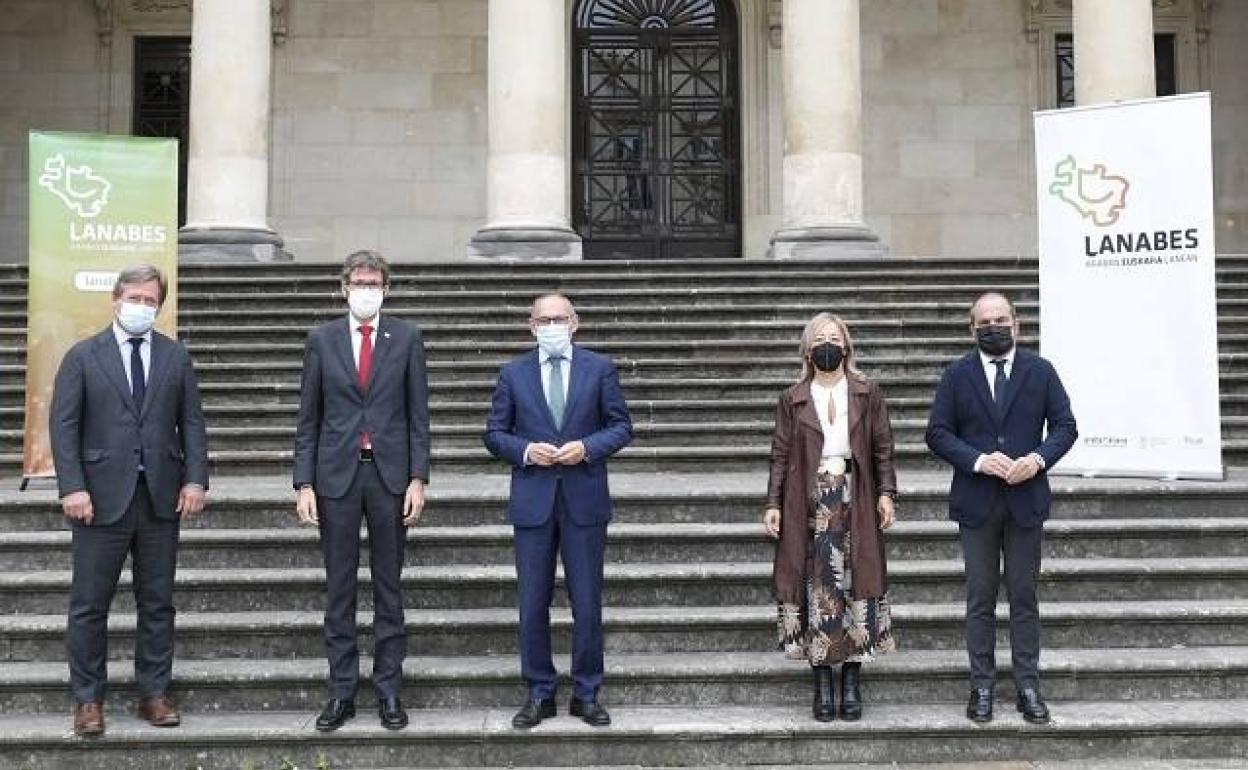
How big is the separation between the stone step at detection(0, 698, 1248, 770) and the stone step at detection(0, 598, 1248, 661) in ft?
2.22

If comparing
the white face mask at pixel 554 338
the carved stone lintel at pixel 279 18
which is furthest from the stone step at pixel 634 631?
the carved stone lintel at pixel 279 18

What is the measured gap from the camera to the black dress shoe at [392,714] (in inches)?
211

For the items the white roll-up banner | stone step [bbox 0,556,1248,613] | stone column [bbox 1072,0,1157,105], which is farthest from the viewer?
stone column [bbox 1072,0,1157,105]

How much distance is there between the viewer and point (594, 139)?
17.9m

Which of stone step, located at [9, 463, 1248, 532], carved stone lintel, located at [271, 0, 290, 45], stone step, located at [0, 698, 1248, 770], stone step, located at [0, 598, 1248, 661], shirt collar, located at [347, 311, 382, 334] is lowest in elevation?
stone step, located at [0, 698, 1248, 770]

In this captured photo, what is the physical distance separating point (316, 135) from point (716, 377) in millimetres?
10101

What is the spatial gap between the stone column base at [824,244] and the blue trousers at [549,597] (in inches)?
308

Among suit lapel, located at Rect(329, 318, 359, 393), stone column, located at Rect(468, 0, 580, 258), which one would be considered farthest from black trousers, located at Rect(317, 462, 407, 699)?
stone column, located at Rect(468, 0, 580, 258)

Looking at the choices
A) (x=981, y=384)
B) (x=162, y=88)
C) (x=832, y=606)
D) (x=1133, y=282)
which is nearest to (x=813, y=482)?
(x=832, y=606)

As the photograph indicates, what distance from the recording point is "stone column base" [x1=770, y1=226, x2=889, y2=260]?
1280 cm

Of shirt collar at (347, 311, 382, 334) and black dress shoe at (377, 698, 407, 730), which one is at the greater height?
shirt collar at (347, 311, 382, 334)

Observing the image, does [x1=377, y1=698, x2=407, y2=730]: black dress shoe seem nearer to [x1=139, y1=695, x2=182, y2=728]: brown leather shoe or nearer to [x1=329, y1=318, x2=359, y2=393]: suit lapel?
[x1=139, y1=695, x2=182, y2=728]: brown leather shoe

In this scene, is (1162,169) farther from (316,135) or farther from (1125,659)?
(316,135)

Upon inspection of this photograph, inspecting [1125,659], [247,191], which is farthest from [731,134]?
[1125,659]
